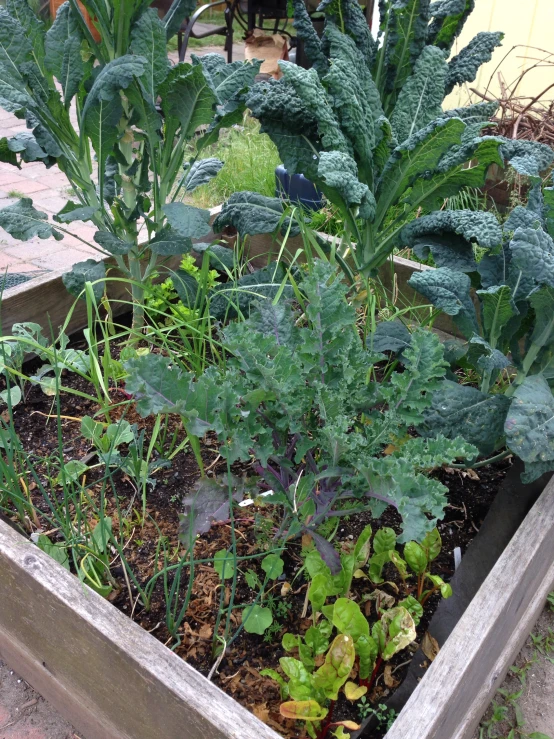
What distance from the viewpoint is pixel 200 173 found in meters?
1.80

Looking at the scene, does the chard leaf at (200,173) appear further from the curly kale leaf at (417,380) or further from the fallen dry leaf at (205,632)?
the fallen dry leaf at (205,632)

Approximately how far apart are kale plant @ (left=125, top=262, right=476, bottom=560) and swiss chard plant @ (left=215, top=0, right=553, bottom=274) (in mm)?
410

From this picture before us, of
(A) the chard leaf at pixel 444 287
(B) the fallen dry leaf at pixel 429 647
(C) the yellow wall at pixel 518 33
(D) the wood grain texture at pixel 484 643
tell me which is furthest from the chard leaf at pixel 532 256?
(C) the yellow wall at pixel 518 33

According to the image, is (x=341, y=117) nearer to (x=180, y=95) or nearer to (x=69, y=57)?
(x=180, y=95)

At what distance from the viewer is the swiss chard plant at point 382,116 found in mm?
1457

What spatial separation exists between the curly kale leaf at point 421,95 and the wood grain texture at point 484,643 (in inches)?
A: 38.3

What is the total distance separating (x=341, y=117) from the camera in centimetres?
154

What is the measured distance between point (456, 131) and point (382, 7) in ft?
2.09

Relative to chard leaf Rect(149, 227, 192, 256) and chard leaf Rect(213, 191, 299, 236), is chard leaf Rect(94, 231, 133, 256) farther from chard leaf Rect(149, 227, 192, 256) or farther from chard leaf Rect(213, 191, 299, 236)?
chard leaf Rect(213, 191, 299, 236)

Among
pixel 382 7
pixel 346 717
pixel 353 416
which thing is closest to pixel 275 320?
pixel 353 416

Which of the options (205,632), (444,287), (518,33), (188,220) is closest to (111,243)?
(188,220)

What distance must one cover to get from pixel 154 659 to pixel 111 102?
1181mm

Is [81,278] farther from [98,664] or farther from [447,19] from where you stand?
[447,19]

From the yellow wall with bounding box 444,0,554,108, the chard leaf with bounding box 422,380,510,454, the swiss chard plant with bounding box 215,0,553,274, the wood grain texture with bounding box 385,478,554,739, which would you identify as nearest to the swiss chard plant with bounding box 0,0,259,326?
the swiss chard plant with bounding box 215,0,553,274
